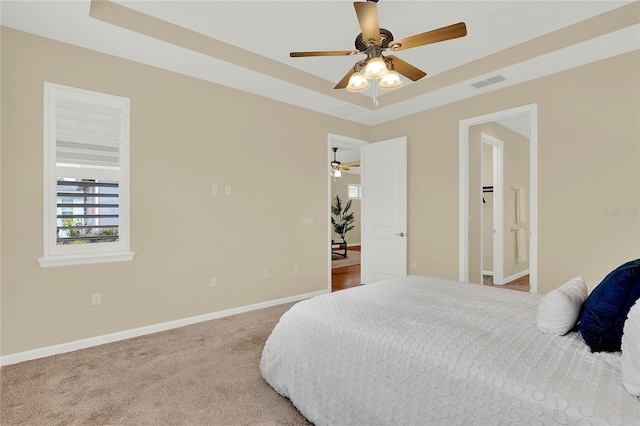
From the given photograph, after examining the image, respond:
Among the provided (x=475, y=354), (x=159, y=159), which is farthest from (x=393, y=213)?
(x=475, y=354)

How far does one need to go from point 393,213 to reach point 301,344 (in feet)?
10.8

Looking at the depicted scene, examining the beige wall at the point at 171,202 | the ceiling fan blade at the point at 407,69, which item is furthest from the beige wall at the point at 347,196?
the ceiling fan blade at the point at 407,69

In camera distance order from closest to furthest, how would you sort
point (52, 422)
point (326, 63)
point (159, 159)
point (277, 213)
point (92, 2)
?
1. point (52, 422)
2. point (92, 2)
3. point (159, 159)
4. point (326, 63)
5. point (277, 213)

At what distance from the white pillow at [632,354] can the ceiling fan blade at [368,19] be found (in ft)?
6.35

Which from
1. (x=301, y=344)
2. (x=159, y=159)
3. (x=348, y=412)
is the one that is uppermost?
(x=159, y=159)

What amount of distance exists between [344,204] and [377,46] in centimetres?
850

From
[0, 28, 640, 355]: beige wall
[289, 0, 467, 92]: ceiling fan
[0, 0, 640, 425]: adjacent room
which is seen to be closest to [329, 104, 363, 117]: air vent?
[0, 0, 640, 425]: adjacent room

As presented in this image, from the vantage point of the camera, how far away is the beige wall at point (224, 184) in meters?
2.62

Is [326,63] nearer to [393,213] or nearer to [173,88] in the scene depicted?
[173,88]

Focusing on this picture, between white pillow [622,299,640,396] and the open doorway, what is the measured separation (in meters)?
3.67

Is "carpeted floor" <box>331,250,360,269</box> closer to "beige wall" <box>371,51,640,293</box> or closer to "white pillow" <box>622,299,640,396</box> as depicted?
"beige wall" <box>371,51,640,293</box>

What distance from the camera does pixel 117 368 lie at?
8.05 feet

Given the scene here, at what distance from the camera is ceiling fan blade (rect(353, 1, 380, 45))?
190cm

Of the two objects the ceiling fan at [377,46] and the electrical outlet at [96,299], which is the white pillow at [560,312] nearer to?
the ceiling fan at [377,46]
